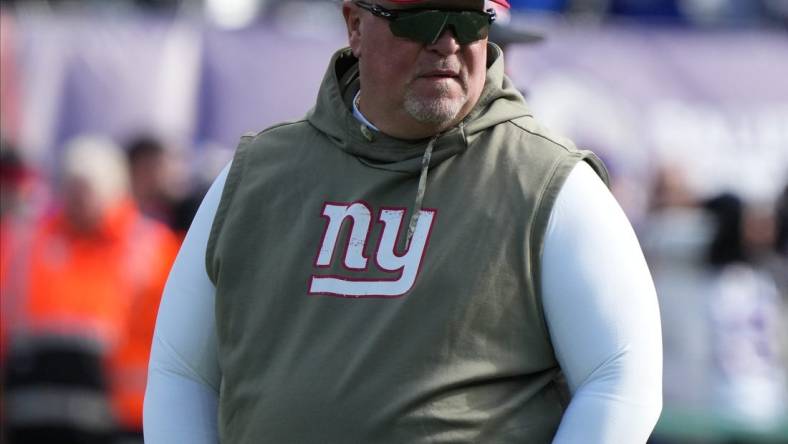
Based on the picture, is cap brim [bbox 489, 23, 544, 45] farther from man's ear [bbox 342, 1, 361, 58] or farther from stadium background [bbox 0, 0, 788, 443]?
stadium background [bbox 0, 0, 788, 443]

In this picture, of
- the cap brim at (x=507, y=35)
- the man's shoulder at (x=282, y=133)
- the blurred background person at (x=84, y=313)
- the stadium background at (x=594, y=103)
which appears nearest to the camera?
the man's shoulder at (x=282, y=133)

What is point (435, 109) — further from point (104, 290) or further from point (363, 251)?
point (104, 290)

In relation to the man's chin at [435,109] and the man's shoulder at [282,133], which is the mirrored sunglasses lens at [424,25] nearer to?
the man's chin at [435,109]

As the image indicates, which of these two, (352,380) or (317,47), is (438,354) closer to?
(352,380)

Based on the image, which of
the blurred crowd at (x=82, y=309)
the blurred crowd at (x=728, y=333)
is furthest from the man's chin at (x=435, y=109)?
the blurred crowd at (x=728, y=333)

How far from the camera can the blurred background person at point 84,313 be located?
7.31 metres

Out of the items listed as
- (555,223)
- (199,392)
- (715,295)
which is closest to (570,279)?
(555,223)

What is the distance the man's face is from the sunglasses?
12 mm

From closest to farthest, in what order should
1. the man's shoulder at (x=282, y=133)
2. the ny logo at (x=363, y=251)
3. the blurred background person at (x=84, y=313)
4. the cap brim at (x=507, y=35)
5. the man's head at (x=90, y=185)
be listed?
the ny logo at (x=363, y=251)
the man's shoulder at (x=282, y=133)
the cap brim at (x=507, y=35)
the blurred background person at (x=84, y=313)
the man's head at (x=90, y=185)

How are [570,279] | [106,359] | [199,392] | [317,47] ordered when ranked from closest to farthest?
[570,279] → [199,392] → [106,359] → [317,47]

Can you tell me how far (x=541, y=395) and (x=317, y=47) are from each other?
7.52 meters

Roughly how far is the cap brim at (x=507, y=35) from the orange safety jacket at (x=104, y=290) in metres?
3.57

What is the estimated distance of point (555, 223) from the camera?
285 cm

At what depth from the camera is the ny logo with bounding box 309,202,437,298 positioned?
9.58 ft
